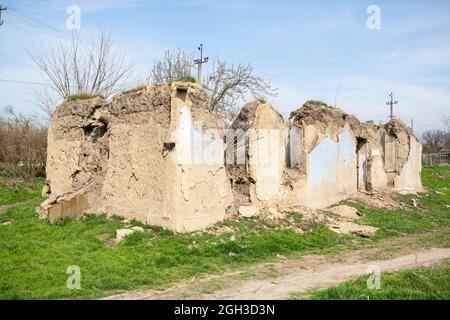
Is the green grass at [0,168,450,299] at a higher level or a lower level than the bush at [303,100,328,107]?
lower

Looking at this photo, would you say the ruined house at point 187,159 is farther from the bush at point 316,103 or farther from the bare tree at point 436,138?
the bare tree at point 436,138

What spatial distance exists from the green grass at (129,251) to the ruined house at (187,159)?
0.55m

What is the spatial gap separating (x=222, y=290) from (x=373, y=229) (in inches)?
236

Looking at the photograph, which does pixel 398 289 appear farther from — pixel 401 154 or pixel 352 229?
pixel 401 154

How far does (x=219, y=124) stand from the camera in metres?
9.70

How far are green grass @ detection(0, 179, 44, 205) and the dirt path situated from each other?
11637 millimetres

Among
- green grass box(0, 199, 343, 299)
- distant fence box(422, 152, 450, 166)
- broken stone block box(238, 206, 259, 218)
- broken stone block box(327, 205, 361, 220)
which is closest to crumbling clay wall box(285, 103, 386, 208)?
broken stone block box(327, 205, 361, 220)

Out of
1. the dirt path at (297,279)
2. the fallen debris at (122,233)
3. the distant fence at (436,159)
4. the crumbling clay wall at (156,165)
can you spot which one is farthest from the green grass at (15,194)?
the distant fence at (436,159)

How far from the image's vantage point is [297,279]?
6.66 m

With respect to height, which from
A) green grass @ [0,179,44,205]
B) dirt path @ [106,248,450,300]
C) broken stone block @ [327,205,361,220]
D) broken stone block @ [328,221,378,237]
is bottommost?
dirt path @ [106,248,450,300]

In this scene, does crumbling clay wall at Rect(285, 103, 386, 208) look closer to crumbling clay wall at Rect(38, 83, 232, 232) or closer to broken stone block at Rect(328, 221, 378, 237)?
broken stone block at Rect(328, 221, 378, 237)

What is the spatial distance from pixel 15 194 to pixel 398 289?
48.3ft

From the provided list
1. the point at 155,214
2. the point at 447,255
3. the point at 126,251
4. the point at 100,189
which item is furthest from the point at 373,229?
the point at 100,189

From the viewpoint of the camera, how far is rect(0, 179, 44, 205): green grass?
15672mm
